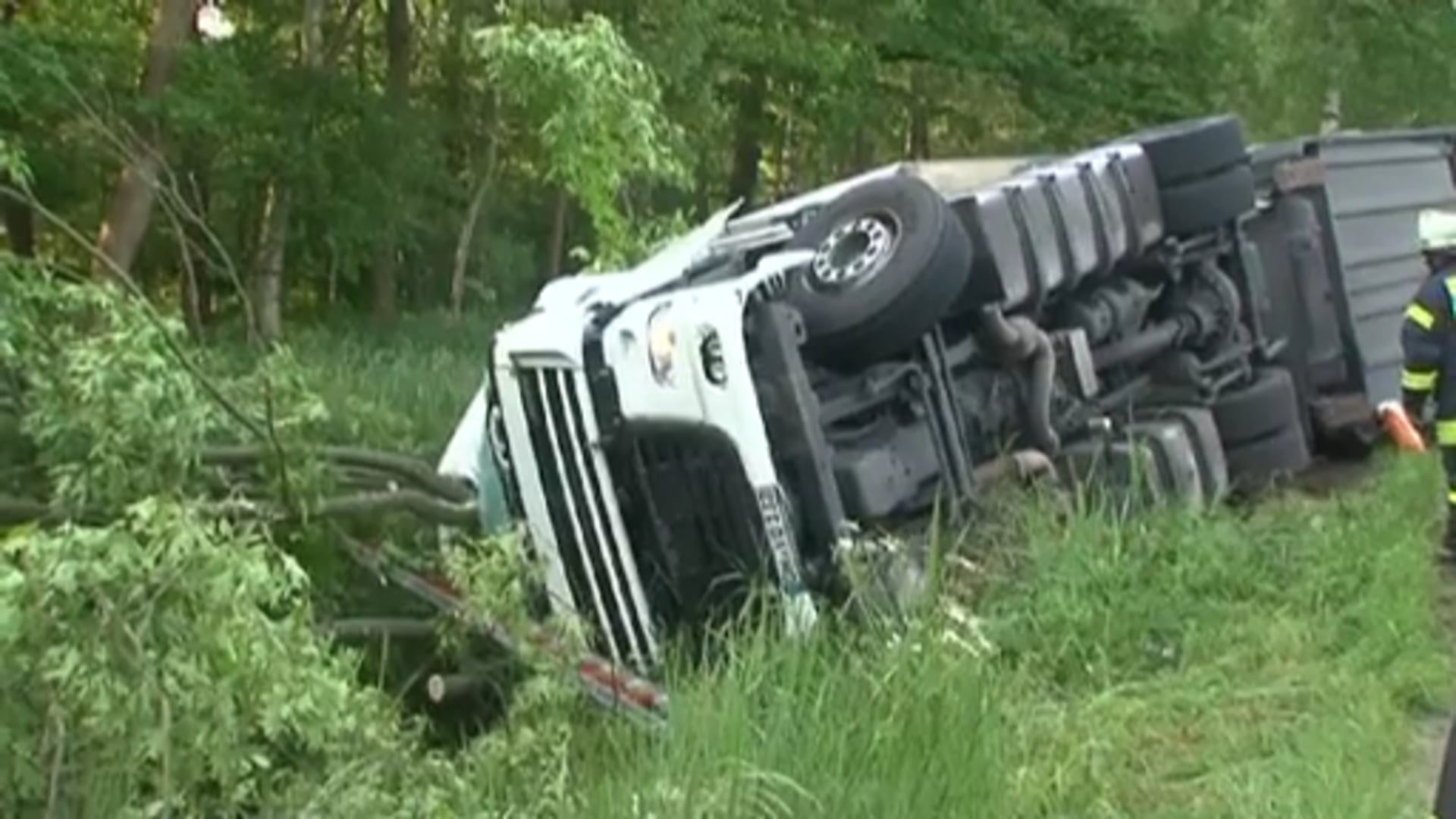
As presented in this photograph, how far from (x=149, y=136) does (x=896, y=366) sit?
752 cm

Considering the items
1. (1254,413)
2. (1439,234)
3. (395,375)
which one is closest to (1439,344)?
(1439,234)

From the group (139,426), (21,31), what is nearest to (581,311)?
(139,426)

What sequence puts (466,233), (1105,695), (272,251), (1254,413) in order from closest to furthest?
(1105,695) → (1254,413) → (272,251) → (466,233)

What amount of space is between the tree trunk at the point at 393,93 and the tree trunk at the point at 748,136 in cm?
282

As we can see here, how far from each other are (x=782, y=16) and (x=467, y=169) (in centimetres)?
287

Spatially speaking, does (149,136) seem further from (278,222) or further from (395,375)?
(395,375)

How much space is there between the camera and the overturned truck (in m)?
5.32

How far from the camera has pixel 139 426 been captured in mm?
3852

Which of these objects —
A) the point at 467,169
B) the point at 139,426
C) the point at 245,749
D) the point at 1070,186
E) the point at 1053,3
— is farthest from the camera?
the point at 1053,3

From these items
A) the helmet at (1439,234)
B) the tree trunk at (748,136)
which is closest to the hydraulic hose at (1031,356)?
the helmet at (1439,234)

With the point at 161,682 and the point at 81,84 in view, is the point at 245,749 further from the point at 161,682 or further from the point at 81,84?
the point at 81,84

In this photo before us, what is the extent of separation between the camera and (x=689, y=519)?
5.48 m

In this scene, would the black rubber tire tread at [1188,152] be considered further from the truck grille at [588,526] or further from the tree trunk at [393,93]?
the tree trunk at [393,93]

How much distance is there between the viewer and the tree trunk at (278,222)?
546 inches
